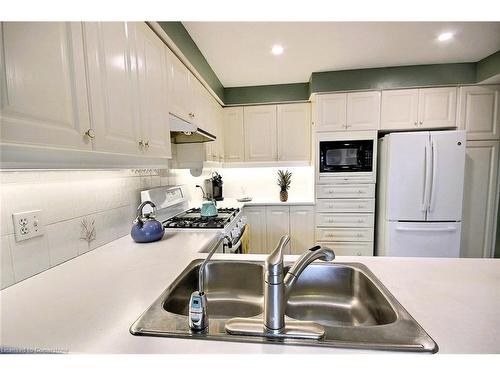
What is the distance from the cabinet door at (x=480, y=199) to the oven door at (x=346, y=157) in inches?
42.5

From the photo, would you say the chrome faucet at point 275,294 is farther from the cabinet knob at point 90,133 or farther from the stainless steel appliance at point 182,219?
the stainless steel appliance at point 182,219

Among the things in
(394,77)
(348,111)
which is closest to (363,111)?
(348,111)

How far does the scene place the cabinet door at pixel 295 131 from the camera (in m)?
3.15

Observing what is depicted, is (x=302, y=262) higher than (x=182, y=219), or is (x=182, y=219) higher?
(x=302, y=262)

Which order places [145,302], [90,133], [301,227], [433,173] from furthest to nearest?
[301,227]
[433,173]
[90,133]
[145,302]

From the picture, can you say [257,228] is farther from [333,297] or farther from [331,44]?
[331,44]

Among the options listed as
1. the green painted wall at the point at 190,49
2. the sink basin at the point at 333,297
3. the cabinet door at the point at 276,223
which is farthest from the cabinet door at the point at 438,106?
the sink basin at the point at 333,297

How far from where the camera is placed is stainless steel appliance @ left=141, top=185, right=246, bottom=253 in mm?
1603

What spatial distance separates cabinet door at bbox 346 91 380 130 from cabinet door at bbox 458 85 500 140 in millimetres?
915

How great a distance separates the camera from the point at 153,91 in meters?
1.31

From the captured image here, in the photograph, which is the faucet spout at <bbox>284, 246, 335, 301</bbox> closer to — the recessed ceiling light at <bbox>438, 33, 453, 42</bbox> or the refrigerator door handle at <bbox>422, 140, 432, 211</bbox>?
the refrigerator door handle at <bbox>422, 140, 432, 211</bbox>

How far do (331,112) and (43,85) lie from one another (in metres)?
2.71

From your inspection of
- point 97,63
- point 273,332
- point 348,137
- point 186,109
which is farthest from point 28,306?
point 348,137
